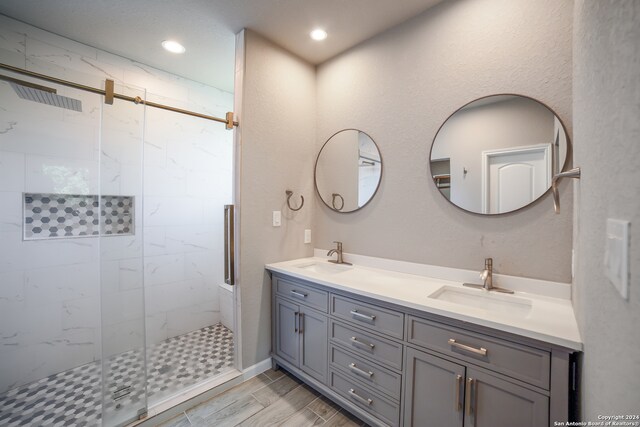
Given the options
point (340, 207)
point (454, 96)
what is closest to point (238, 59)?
point (340, 207)

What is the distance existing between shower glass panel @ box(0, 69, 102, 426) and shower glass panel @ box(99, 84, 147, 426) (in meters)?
0.25

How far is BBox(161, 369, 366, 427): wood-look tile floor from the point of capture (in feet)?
5.23

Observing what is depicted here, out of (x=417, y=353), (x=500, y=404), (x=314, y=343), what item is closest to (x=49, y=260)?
(x=314, y=343)

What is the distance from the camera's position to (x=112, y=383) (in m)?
1.52

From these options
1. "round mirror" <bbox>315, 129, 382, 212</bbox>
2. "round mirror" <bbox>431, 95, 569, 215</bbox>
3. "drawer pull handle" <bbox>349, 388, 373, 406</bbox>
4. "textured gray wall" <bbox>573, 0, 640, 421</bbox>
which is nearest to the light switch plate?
"textured gray wall" <bbox>573, 0, 640, 421</bbox>

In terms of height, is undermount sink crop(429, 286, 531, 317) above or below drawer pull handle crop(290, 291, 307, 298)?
above

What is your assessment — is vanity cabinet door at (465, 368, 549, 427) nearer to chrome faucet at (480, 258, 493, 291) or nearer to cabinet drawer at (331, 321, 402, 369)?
cabinet drawer at (331, 321, 402, 369)

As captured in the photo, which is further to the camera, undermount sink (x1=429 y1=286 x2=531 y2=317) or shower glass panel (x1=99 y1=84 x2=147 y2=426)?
shower glass panel (x1=99 y1=84 x2=147 y2=426)

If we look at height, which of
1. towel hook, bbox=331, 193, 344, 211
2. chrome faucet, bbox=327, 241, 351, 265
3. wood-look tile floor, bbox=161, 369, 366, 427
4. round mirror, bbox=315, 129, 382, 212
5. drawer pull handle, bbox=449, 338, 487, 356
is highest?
round mirror, bbox=315, 129, 382, 212

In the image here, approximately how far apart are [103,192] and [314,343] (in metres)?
1.63

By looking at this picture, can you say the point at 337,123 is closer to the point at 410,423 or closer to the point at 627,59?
the point at 627,59

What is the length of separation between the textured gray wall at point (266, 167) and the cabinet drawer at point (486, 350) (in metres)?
1.25

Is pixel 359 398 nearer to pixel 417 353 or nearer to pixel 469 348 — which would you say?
pixel 417 353

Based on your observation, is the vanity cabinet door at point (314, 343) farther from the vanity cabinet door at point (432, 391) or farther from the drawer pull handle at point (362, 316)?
the vanity cabinet door at point (432, 391)
